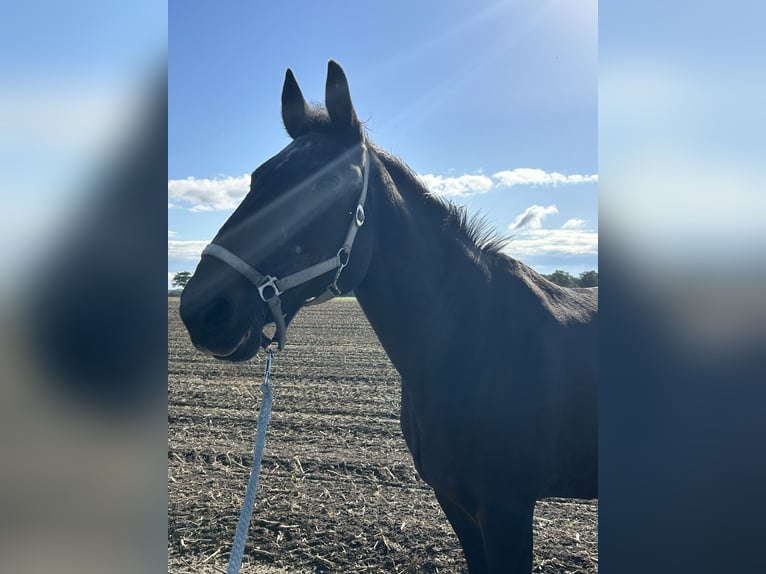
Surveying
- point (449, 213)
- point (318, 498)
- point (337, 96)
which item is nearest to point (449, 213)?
point (449, 213)

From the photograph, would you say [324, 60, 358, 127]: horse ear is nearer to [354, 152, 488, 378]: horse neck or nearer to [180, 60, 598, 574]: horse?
[180, 60, 598, 574]: horse

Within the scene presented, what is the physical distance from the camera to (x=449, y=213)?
290 cm

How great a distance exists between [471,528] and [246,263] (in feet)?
7.49

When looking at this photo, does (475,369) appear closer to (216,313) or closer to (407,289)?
(407,289)

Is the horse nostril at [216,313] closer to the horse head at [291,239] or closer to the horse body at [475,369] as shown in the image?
the horse head at [291,239]

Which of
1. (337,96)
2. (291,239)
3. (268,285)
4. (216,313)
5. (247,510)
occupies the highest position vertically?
(337,96)

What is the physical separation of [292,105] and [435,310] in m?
1.40

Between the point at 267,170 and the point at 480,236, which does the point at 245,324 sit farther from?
the point at 480,236

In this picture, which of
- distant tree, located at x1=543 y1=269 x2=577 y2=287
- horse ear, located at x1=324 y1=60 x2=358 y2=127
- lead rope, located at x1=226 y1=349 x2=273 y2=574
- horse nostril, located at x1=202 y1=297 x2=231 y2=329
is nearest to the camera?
lead rope, located at x1=226 y1=349 x2=273 y2=574

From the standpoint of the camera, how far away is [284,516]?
513cm

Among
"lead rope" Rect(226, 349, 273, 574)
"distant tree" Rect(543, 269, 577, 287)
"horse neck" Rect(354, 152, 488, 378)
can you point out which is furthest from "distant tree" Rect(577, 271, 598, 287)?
"lead rope" Rect(226, 349, 273, 574)

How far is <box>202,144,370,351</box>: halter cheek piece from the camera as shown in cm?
202

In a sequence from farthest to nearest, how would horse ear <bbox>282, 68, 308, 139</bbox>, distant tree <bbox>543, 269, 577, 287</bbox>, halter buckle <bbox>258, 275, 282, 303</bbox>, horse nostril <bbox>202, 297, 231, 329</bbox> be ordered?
distant tree <bbox>543, 269, 577, 287</bbox> < horse ear <bbox>282, 68, 308, 139</bbox> < halter buckle <bbox>258, 275, 282, 303</bbox> < horse nostril <bbox>202, 297, 231, 329</bbox>
